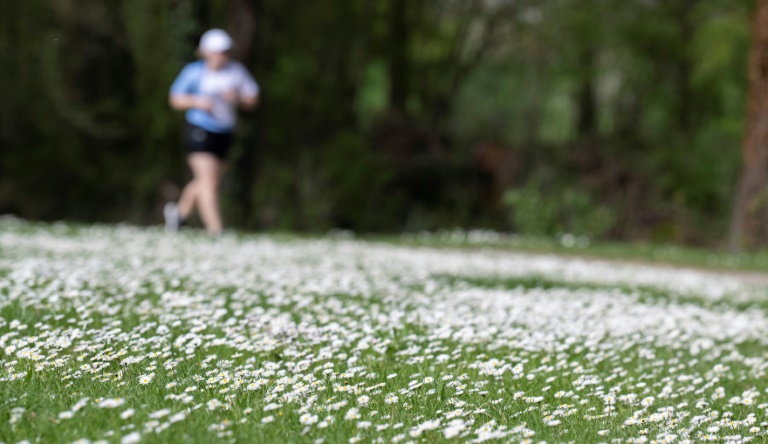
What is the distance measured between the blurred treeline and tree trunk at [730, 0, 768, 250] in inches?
145

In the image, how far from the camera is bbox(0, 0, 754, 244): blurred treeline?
765 inches

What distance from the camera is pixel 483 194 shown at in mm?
25453

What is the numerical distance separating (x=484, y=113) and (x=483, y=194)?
9.62 m

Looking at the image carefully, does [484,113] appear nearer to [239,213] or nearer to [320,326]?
[239,213]

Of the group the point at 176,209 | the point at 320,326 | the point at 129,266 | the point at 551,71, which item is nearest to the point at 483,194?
the point at 551,71

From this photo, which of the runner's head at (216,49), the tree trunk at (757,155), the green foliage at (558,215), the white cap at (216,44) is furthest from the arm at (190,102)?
the tree trunk at (757,155)

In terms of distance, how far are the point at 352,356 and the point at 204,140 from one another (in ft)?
26.7

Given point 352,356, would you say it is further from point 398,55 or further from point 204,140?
point 398,55

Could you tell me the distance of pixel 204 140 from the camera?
41.4ft

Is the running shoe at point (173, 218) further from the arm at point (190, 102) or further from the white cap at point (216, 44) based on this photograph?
the white cap at point (216, 44)

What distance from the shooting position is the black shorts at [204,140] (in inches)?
497

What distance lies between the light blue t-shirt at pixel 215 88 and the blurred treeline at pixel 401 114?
14.3 ft

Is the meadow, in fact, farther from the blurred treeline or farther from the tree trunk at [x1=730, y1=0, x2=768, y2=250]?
the blurred treeline

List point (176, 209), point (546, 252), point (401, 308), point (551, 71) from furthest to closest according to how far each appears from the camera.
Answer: point (551, 71), point (546, 252), point (176, 209), point (401, 308)
